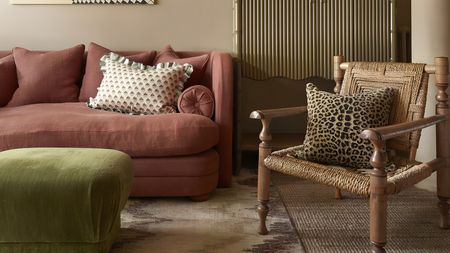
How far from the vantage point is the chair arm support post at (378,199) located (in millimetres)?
1682

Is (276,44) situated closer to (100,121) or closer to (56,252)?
(100,121)

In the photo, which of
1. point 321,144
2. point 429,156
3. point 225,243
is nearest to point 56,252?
point 225,243

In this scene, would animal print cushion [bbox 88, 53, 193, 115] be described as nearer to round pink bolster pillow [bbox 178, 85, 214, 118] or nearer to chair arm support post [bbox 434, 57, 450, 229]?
round pink bolster pillow [bbox 178, 85, 214, 118]

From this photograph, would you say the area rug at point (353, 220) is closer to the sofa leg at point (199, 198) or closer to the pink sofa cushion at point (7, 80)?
the sofa leg at point (199, 198)

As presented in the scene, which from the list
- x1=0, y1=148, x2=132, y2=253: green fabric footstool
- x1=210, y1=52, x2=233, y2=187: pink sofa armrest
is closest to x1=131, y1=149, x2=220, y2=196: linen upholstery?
x1=210, y1=52, x2=233, y2=187: pink sofa armrest

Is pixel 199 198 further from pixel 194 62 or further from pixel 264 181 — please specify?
pixel 194 62

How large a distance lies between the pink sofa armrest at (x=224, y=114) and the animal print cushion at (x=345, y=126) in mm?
712

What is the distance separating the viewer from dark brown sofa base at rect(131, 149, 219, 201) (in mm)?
2615

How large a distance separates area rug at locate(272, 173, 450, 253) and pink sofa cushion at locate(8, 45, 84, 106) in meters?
1.52

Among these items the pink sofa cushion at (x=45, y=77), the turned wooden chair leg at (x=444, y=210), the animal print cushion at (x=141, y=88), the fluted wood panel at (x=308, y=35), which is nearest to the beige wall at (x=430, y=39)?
the fluted wood panel at (x=308, y=35)

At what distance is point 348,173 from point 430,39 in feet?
4.88

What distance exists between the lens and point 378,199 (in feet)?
5.57

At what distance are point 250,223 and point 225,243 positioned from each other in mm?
281

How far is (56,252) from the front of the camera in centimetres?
177
